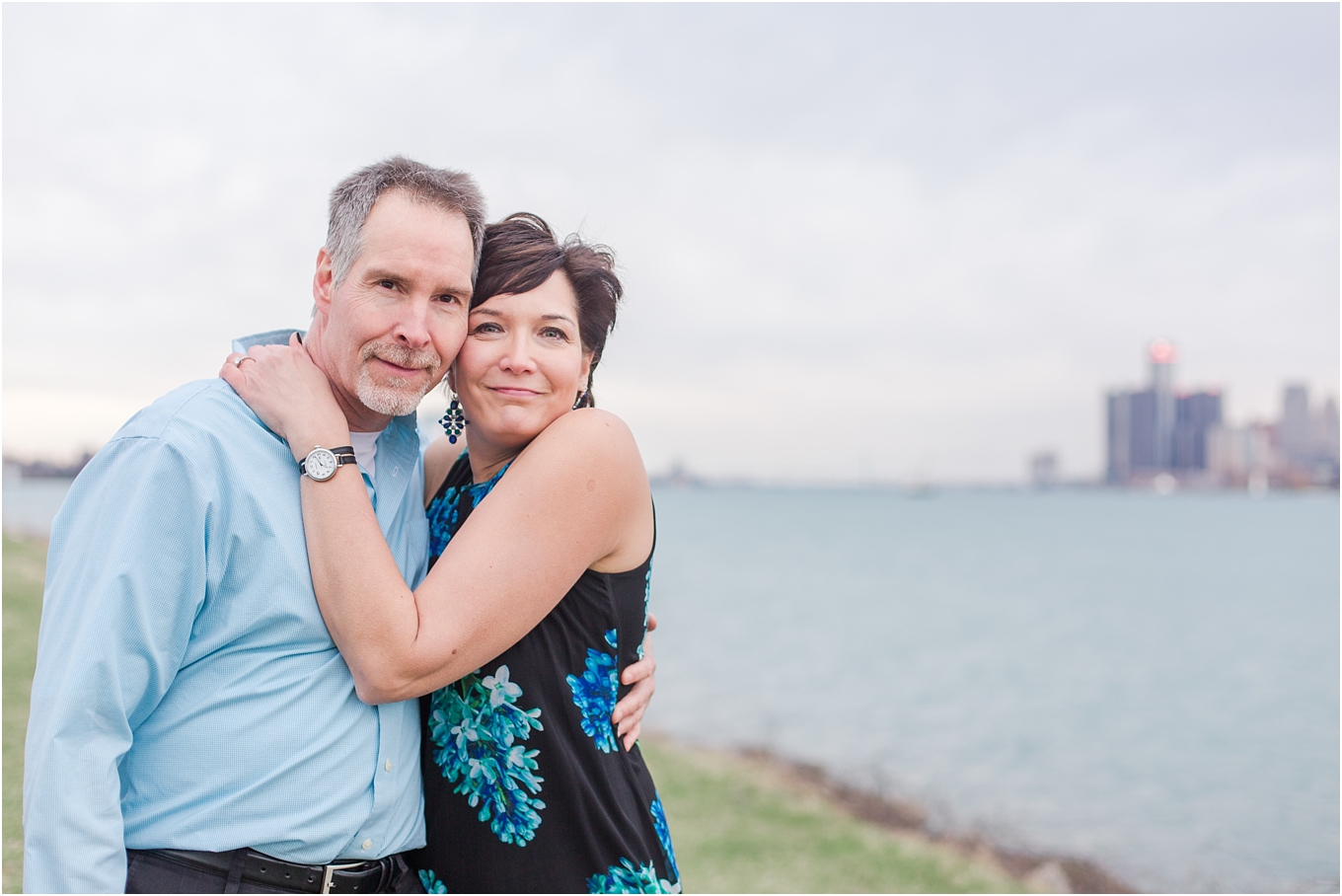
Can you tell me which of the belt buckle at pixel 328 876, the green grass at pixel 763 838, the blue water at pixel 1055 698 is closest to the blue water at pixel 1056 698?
the blue water at pixel 1055 698

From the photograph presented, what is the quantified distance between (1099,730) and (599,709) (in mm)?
21221

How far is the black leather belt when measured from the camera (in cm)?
202

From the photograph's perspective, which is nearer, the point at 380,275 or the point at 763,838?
the point at 380,275

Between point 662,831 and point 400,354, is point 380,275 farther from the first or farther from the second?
point 662,831

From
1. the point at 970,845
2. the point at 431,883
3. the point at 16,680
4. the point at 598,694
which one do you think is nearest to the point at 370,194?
the point at 598,694

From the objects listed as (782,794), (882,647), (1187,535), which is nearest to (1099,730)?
(882,647)

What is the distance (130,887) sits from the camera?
1.98m

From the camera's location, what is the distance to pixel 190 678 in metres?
2.07

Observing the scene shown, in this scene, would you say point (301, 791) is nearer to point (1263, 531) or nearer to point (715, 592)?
point (715, 592)

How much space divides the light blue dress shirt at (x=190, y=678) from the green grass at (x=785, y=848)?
5.73 meters

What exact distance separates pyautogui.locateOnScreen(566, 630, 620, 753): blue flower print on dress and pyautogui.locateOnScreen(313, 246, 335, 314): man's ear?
122 cm

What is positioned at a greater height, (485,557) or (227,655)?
(485,557)

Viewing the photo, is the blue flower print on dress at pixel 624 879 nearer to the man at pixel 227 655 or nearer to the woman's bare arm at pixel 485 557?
the man at pixel 227 655

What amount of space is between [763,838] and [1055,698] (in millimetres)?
17562
